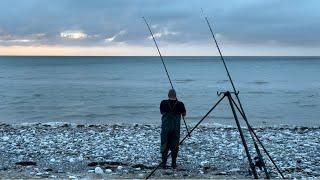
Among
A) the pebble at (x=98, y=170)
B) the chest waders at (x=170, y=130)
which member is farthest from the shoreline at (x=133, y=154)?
the chest waders at (x=170, y=130)

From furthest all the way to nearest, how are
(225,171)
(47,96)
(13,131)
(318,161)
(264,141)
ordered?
(47,96)
(13,131)
(264,141)
(318,161)
(225,171)

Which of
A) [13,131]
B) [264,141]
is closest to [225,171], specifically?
[264,141]

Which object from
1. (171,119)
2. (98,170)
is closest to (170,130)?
(171,119)

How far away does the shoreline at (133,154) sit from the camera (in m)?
12.5

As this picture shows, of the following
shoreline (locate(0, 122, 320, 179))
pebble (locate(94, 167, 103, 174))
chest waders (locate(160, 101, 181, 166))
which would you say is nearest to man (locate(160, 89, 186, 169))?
chest waders (locate(160, 101, 181, 166))

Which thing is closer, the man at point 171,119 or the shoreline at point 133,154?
the man at point 171,119

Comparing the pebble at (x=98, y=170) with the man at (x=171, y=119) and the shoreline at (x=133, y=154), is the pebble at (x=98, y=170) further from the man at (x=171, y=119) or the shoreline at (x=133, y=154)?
the man at (x=171, y=119)

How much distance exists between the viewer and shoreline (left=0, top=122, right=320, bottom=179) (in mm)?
12469

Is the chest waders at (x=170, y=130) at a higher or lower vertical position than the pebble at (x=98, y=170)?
higher

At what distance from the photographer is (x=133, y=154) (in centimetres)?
1497

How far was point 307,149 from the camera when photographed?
1609 cm

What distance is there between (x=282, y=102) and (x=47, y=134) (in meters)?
27.9

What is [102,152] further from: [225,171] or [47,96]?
[47,96]

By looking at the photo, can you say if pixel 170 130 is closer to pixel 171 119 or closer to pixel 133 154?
pixel 171 119
